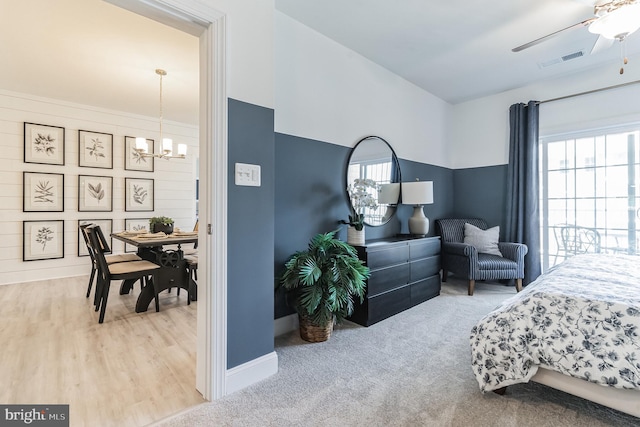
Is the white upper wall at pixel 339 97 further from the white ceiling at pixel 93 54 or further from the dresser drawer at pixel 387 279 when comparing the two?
the dresser drawer at pixel 387 279

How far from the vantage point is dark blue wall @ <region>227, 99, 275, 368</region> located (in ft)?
5.65

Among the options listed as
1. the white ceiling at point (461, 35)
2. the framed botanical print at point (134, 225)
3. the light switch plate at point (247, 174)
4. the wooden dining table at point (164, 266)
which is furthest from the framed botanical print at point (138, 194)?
the light switch plate at point (247, 174)

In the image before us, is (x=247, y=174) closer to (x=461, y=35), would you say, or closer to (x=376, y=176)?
(x=376, y=176)

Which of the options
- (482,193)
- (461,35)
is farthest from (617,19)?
(482,193)

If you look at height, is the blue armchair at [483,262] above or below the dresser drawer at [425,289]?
above

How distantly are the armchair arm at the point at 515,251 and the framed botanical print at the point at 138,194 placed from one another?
18.8 feet

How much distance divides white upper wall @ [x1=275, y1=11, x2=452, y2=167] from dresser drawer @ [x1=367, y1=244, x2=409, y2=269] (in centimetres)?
121

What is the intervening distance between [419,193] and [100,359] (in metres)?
3.38

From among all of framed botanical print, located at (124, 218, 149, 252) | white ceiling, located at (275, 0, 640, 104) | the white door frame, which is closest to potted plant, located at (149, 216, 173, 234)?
framed botanical print, located at (124, 218, 149, 252)

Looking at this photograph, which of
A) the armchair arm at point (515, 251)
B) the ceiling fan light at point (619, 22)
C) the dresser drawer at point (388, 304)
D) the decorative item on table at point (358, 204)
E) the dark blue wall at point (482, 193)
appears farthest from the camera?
the dark blue wall at point (482, 193)

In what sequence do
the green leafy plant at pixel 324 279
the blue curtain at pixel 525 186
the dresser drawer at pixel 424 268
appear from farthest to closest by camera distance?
the blue curtain at pixel 525 186, the dresser drawer at pixel 424 268, the green leafy plant at pixel 324 279

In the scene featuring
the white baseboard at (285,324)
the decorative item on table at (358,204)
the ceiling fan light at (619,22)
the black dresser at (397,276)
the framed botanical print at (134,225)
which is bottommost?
the white baseboard at (285,324)

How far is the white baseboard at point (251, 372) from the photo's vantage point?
171 centimetres

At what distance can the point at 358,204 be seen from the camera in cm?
309
